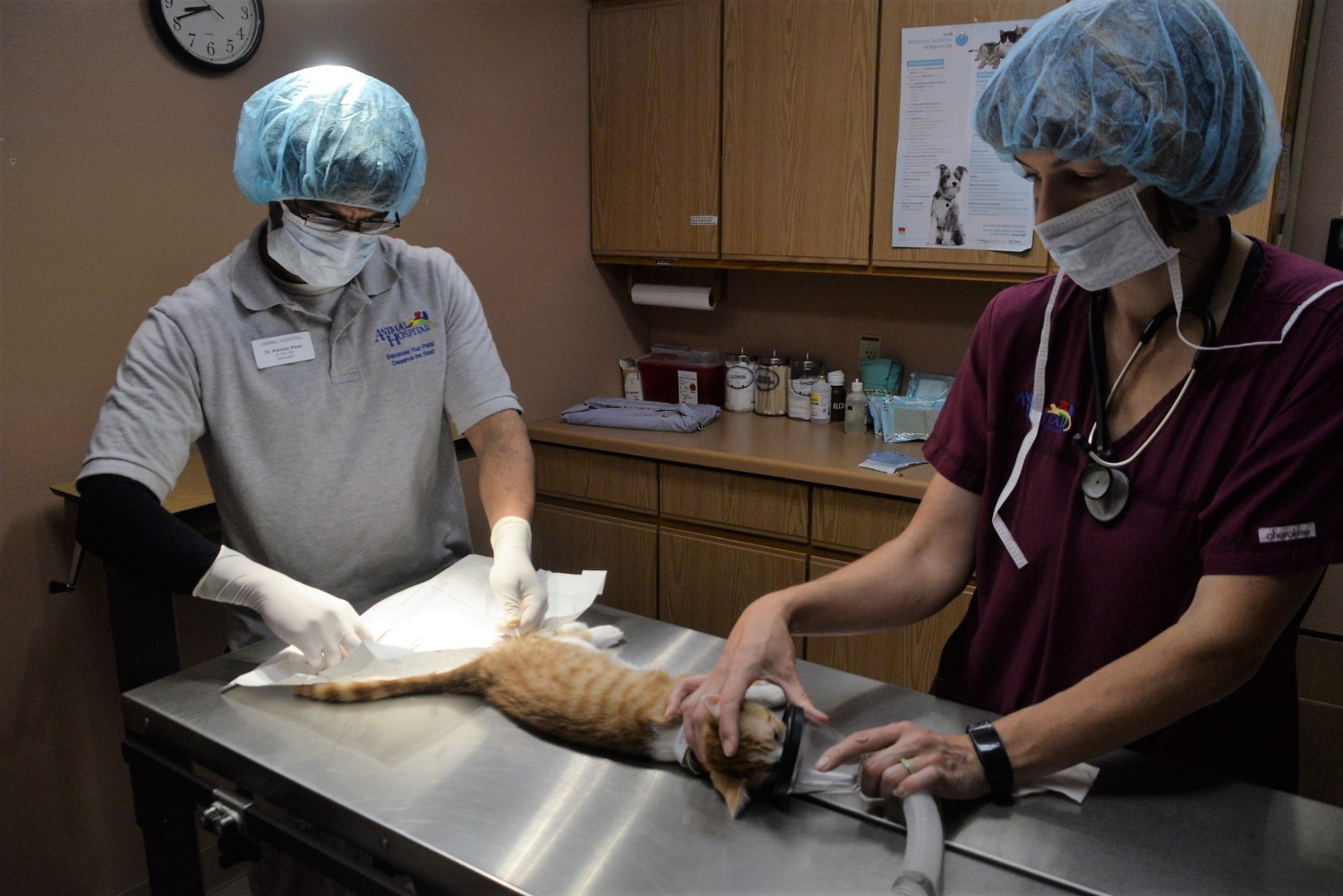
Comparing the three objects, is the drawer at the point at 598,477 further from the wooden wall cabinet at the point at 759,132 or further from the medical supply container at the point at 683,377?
the wooden wall cabinet at the point at 759,132

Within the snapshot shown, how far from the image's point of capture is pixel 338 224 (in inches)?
58.9

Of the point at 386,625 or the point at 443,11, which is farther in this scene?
the point at 443,11

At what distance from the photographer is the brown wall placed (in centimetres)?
191

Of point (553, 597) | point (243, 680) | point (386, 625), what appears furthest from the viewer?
point (553, 597)

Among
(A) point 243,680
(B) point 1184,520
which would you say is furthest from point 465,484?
(B) point 1184,520

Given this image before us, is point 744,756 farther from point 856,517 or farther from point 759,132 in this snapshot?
point 759,132

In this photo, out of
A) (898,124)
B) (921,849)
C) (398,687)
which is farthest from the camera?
(898,124)

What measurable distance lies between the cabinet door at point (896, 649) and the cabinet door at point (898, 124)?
95 cm

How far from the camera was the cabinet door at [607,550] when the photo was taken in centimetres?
308

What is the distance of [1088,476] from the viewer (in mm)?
1130

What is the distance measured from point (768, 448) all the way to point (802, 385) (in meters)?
0.44

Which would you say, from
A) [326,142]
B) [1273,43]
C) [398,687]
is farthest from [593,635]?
[1273,43]

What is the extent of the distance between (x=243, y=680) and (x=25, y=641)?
1109mm

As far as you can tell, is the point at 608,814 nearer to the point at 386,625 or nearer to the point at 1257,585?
the point at 386,625
